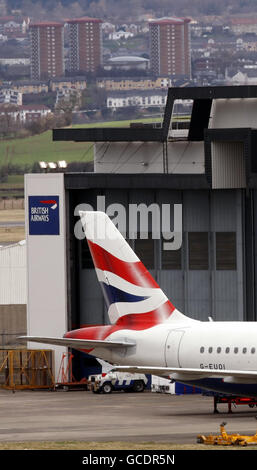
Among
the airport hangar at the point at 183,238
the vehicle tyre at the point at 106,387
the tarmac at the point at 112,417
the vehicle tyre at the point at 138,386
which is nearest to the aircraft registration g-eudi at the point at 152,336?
the tarmac at the point at 112,417

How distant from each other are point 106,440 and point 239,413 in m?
12.8

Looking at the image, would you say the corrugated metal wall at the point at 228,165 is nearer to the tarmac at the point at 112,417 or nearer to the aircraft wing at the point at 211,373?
the tarmac at the point at 112,417

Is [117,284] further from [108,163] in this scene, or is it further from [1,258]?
[1,258]

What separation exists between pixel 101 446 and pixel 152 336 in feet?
53.1

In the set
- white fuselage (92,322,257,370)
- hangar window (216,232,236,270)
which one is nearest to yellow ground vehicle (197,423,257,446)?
white fuselage (92,322,257,370)

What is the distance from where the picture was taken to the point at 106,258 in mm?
62406

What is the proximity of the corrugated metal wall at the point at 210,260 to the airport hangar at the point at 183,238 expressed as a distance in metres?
0.06

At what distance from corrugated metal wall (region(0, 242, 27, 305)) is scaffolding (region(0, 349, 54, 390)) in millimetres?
17635

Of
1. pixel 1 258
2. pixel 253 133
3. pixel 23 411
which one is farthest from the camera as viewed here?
pixel 1 258

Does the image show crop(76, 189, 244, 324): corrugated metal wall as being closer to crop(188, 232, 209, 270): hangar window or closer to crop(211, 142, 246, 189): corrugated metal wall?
crop(188, 232, 209, 270): hangar window

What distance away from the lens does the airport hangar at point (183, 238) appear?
75.6 meters

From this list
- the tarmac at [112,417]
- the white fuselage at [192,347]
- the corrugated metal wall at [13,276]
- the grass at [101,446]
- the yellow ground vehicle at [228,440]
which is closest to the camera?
the grass at [101,446]

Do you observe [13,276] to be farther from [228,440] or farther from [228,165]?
[228,440]

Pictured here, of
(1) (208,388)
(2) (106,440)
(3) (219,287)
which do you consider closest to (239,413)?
(1) (208,388)
